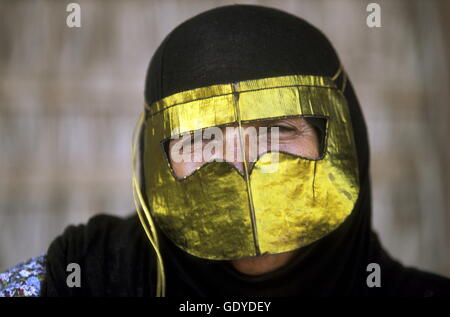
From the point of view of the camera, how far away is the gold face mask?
4.91ft

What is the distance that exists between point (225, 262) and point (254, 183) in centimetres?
31

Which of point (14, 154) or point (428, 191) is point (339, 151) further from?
point (14, 154)

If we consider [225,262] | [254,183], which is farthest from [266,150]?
[225,262]

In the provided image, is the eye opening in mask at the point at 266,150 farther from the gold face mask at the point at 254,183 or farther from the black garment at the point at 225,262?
the black garment at the point at 225,262

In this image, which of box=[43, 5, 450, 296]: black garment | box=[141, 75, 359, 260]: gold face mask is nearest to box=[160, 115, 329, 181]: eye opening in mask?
box=[141, 75, 359, 260]: gold face mask

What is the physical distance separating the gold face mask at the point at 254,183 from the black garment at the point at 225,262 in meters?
0.07

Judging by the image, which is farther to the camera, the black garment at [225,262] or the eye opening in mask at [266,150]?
the black garment at [225,262]

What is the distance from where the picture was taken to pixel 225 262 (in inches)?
65.2

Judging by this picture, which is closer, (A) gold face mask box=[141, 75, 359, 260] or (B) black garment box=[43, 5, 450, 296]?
(A) gold face mask box=[141, 75, 359, 260]

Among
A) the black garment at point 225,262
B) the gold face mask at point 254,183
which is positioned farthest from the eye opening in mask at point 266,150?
the black garment at point 225,262

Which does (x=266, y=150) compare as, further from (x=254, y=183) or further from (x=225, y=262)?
(x=225, y=262)

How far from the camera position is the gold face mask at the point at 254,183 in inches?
58.9

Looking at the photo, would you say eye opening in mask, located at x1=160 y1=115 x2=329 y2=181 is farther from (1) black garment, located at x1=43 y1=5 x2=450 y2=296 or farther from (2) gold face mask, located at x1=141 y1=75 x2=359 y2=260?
(1) black garment, located at x1=43 y1=5 x2=450 y2=296

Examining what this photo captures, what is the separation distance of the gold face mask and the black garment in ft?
0.23
